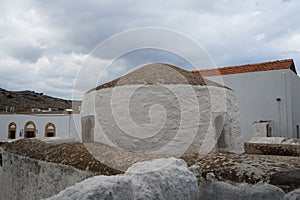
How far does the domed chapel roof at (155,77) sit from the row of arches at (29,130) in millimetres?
12827

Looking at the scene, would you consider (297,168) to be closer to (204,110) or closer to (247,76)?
(204,110)

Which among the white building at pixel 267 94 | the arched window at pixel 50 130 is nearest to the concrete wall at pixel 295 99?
the white building at pixel 267 94

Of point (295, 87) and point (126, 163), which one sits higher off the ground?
point (295, 87)

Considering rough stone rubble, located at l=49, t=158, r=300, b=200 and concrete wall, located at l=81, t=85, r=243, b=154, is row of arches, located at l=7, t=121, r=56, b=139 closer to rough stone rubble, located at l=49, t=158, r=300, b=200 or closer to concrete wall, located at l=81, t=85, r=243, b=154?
concrete wall, located at l=81, t=85, r=243, b=154

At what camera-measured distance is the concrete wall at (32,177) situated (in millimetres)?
4371

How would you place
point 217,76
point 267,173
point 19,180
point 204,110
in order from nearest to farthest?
point 267,173
point 19,180
point 204,110
point 217,76

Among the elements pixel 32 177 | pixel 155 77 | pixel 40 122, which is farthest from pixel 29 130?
pixel 155 77

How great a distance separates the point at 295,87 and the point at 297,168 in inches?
476

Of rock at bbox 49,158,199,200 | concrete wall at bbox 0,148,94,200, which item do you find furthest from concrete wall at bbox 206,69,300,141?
rock at bbox 49,158,199,200

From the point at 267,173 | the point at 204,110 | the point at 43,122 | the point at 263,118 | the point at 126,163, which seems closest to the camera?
the point at 267,173

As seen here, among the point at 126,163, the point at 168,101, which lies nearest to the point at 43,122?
the point at 168,101

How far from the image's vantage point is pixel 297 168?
3000mm

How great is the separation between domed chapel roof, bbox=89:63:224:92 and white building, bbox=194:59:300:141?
21.4ft

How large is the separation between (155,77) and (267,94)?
8.44 meters
